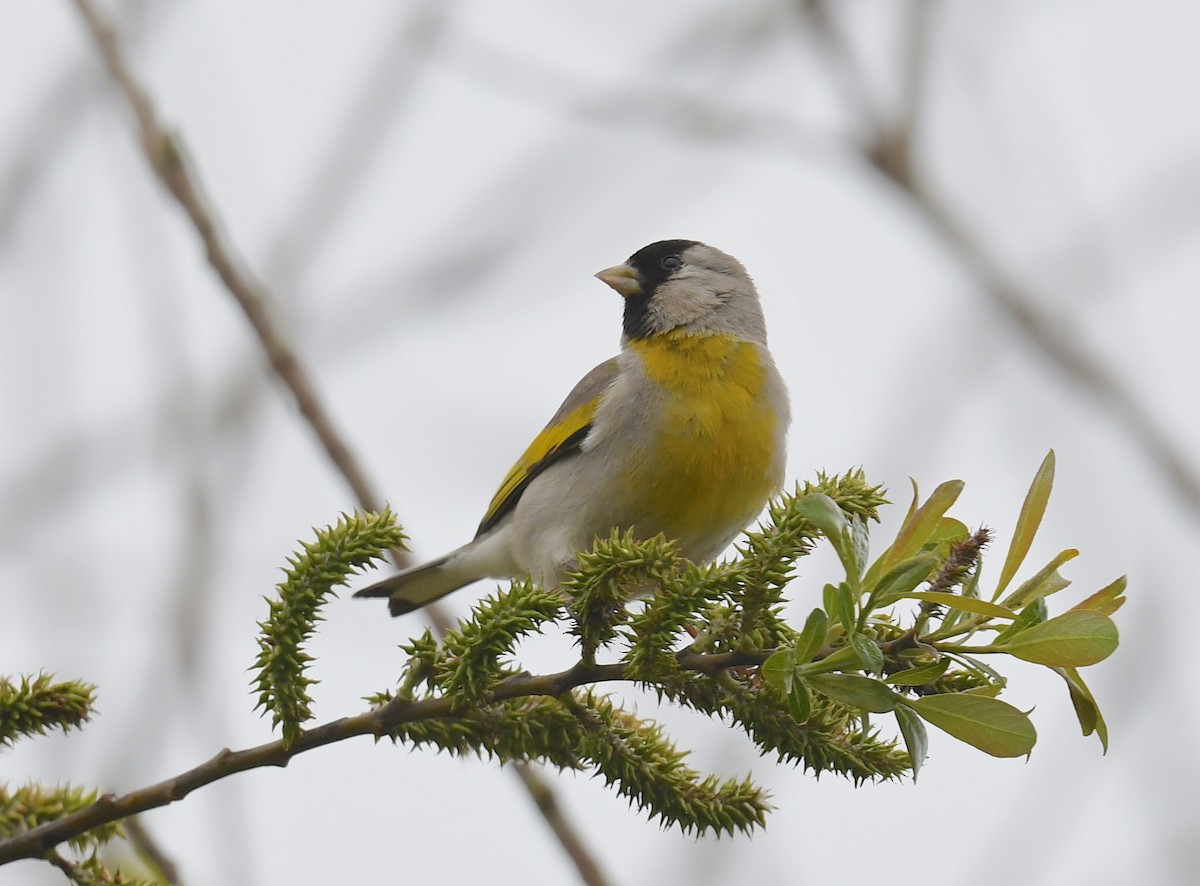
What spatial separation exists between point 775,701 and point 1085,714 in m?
0.48

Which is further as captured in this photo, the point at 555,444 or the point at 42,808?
the point at 555,444

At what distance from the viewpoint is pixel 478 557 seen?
516cm

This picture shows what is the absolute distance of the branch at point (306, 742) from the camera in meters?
2.01

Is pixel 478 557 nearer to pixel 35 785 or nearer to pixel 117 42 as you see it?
pixel 117 42

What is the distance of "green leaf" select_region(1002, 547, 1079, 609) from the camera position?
6.43 ft

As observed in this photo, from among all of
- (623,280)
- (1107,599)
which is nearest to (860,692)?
(1107,599)

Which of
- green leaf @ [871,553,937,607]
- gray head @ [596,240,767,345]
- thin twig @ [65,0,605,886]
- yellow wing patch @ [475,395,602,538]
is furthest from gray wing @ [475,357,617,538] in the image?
green leaf @ [871,553,937,607]

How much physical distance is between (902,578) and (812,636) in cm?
16

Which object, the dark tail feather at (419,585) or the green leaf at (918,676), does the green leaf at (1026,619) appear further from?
the dark tail feather at (419,585)

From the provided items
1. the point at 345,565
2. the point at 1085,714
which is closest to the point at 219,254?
the point at 345,565

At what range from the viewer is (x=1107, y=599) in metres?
1.95

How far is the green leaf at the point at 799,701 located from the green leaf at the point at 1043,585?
34cm

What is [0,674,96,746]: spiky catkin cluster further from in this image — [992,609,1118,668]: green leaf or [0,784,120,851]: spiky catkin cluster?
[992,609,1118,668]: green leaf

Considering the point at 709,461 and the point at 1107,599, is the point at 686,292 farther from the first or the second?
the point at 1107,599
